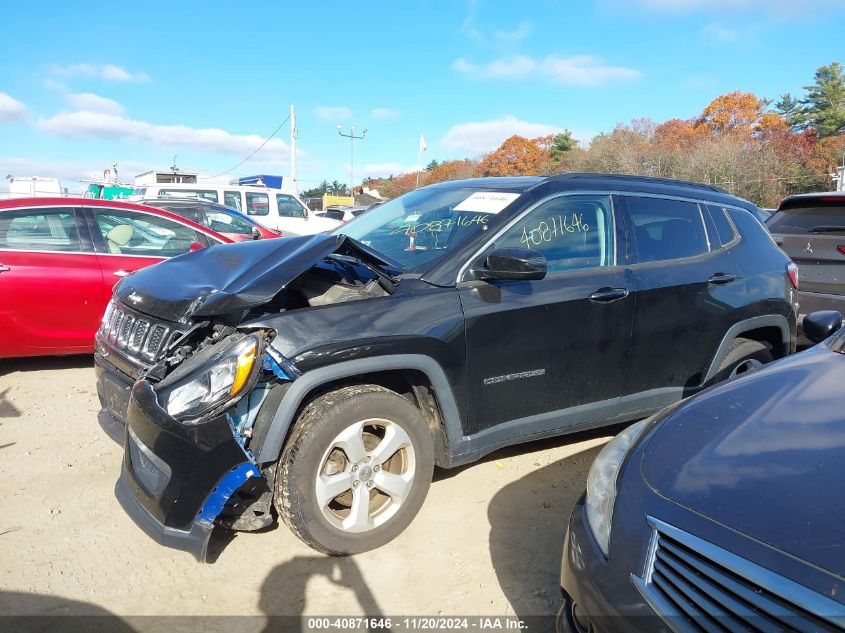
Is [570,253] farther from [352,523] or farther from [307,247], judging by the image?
[352,523]

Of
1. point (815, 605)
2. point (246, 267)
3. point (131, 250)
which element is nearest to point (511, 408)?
point (246, 267)

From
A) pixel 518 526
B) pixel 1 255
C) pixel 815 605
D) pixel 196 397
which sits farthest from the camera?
Answer: pixel 1 255

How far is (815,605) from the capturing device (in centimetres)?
141

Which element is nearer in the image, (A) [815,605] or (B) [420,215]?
(A) [815,605]

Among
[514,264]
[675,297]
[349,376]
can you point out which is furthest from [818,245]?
[349,376]

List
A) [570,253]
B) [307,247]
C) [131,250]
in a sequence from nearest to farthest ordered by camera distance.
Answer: [307,247] → [570,253] → [131,250]

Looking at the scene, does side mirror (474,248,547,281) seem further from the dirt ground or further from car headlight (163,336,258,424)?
the dirt ground

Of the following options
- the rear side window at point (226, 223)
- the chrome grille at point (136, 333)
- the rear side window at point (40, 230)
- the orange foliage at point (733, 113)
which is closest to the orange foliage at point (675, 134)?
the orange foliage at point (733, 113)

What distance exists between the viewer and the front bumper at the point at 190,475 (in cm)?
247

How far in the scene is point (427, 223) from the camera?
3744 millimetres

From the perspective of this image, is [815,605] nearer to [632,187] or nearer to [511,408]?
[511,408]

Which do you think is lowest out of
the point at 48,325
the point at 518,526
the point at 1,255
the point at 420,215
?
the point at 518,526

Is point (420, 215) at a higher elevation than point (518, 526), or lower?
higher

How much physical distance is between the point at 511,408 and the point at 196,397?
1590 mm
